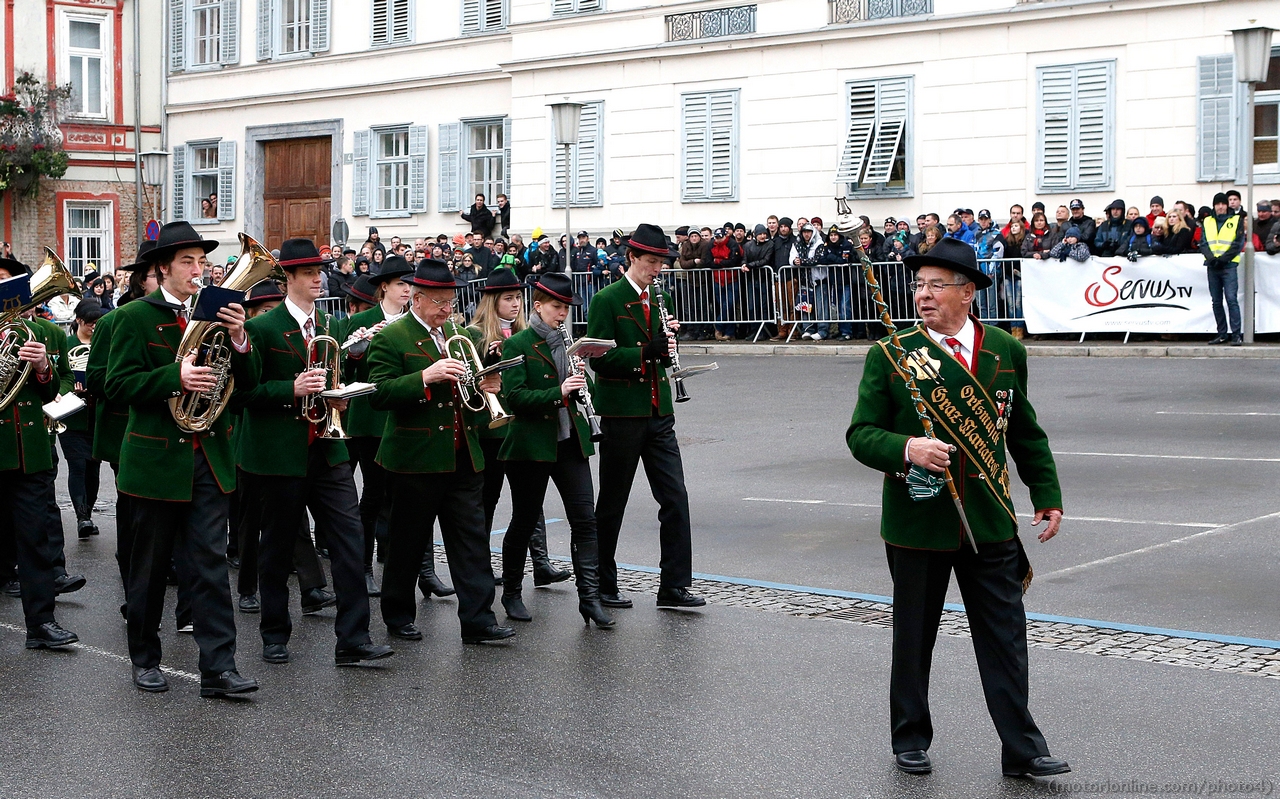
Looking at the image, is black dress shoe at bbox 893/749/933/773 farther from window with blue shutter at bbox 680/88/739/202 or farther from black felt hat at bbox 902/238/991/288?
window with blue shutter at bbox 680/88/739/202

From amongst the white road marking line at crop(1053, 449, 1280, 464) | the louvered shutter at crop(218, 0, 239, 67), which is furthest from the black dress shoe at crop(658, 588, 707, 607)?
the louvered shutter at crop(218, 0, 239, 67)

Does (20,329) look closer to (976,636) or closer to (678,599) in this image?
(678,599)

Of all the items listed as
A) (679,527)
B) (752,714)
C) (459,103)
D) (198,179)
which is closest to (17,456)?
(679,527)

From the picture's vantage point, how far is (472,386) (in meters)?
8.29

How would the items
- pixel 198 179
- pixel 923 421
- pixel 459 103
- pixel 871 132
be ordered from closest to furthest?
pixel 923 421 < pixel 871 132 < pixel 459 103 < pixel 198 179

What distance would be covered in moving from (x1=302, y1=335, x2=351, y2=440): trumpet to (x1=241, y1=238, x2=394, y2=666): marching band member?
1.0 inches

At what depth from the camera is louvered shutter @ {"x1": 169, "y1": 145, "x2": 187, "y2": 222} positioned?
4175 centimetres

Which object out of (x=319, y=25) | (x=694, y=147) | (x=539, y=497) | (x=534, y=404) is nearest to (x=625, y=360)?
(x=534, y=404)

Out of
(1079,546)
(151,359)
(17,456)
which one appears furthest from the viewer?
(1079,546)

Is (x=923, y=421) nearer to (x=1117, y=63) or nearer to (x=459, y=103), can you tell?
(x=1117, y=63)

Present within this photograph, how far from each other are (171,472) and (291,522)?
0.97m

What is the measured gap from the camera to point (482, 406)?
8.28m

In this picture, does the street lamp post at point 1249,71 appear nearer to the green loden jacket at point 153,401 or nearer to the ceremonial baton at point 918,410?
the ceremonial baton at point 918,410

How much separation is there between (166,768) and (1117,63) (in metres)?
22.6
